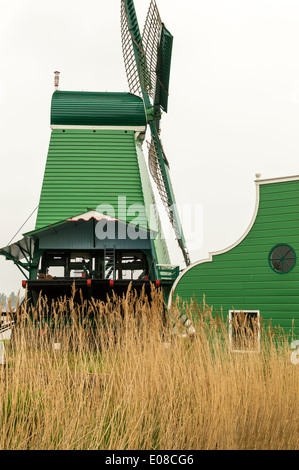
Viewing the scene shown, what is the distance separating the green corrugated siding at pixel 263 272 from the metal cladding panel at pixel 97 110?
30.4ft

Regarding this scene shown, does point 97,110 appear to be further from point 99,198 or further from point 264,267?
point 264,267

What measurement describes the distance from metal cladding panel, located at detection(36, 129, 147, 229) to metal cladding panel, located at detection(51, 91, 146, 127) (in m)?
0.45

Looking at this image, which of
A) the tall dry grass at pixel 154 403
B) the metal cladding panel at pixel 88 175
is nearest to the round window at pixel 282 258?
the tall dry grass at pixel 154 403

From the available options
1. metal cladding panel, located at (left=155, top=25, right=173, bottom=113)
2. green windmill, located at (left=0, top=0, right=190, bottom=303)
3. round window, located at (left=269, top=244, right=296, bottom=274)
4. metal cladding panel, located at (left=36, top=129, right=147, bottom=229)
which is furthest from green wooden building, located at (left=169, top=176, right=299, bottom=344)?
metal cladding panel, located at (left=155, top=25, right=173, bottom=113)

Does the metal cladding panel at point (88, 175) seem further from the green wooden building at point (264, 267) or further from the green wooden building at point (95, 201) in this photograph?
the green wooden building at point (264, 267)

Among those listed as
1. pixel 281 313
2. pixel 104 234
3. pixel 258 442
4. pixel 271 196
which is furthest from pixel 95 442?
pixel 104 234

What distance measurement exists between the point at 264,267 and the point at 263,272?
120mm

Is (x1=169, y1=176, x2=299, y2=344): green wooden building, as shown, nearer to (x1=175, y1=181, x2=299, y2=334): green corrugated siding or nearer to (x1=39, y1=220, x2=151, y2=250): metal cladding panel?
(x1=175, y1=181, x2=299, y2=334): green corrugated siding

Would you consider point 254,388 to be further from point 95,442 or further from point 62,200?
point 62,200

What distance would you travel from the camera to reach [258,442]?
471 centimetres

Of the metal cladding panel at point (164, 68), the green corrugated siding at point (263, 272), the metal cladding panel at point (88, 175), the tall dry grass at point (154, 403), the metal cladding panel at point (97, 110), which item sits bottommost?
the tall dry grass at point (154, 403)

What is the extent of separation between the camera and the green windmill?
1639cm

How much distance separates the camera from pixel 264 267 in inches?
439

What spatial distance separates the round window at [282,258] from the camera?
1089cm
